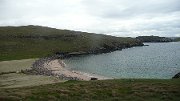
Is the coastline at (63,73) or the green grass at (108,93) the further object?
the coastline at (63,73)

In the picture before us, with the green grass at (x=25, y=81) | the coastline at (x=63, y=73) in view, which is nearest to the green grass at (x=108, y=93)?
the green grass at (x=25, y=81)

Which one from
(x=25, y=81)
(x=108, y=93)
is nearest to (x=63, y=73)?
(x=25, y=81)

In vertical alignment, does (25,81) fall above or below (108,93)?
below

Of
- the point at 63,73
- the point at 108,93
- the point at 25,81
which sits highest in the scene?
the point at 108,93

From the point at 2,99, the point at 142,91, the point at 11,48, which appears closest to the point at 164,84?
the point at 142,91

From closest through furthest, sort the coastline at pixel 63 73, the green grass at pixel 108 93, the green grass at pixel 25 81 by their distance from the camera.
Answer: the green grass at pixel 108 93 < the green grass at pixel 25 81 < the coastline at pixel 63 73

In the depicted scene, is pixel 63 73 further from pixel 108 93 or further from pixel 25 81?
pixel 108 93

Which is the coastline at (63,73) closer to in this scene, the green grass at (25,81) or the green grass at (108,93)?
the green grass at (25,81)

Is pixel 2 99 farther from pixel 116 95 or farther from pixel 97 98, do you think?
pixel 116 95

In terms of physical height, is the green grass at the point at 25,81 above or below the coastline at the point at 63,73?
above

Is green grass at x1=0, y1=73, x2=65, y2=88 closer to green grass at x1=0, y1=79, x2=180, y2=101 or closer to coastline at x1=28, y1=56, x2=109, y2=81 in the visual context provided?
coastline at x1=28, y1=56, x2=109, y2=81

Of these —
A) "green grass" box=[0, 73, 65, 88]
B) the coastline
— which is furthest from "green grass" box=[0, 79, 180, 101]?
the coastline

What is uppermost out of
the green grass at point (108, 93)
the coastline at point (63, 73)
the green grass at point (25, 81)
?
the green grass at point (108, 93)

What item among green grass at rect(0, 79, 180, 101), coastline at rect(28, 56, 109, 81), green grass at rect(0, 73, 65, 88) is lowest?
coastline at rect(28, 56, 109, 81)
